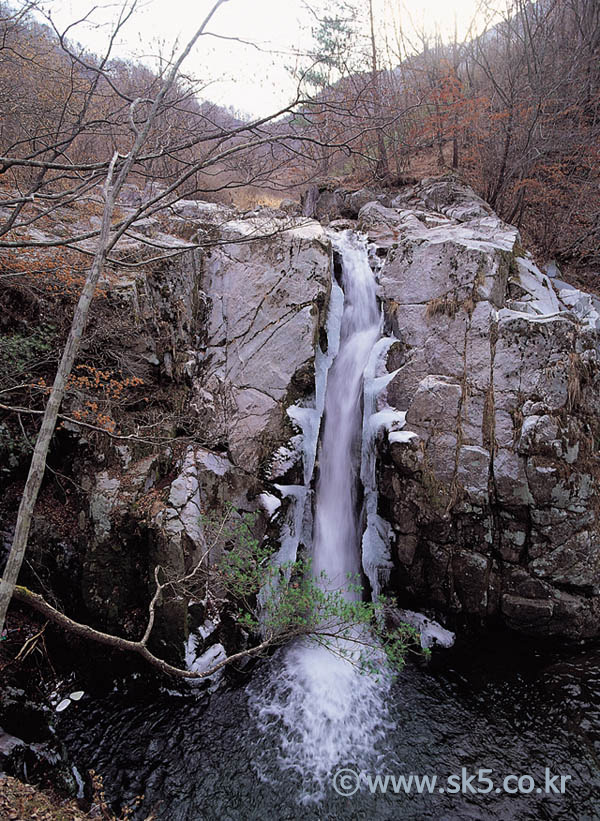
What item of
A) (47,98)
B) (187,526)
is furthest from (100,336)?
(47,98)

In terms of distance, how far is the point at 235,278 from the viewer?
284 inches

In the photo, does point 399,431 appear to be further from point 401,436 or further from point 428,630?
point 428,630

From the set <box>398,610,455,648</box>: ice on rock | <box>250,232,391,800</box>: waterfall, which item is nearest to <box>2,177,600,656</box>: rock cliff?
<box>398,610,455,648</box>: ice on rock

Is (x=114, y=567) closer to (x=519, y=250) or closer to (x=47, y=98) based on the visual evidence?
(x=47, y=98)

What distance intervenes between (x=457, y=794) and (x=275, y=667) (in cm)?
235

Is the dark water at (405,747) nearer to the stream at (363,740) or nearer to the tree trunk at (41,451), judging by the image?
the stream at (363,740)

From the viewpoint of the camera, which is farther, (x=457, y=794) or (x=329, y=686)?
(x=329, y=686)

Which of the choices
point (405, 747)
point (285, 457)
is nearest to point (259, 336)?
point (285, 457)

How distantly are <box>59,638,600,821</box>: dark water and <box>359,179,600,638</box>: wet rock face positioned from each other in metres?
0.90

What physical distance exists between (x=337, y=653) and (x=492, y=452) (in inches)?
136

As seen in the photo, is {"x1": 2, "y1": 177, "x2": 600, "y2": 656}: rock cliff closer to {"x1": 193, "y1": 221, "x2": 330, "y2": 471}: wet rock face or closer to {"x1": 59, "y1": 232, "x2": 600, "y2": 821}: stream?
{"x1": 193, "y1": 221, "x2": 330, "y2": 471}: wet rock face

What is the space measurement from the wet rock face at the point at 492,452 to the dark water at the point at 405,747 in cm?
90

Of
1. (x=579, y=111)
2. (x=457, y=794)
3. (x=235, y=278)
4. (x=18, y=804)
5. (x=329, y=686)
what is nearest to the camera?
(x=18, y=804)

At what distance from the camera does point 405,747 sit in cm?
452
